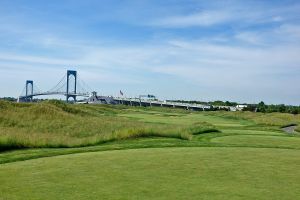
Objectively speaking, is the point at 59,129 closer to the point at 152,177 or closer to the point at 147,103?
the point at 152,177

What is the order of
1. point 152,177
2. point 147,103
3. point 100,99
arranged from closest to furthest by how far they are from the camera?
1. point 152,177
2. point 147,103
3. point 100,99

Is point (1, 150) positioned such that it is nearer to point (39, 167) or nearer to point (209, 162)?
point (39, 167)

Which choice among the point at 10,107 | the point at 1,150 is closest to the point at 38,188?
the point at 1,150

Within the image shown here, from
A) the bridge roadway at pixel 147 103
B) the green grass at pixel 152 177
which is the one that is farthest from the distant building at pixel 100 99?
the green grass at pixel 152 177

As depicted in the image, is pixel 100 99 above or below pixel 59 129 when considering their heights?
above

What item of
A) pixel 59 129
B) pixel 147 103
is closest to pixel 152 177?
pixel 59 129

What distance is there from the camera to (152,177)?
8.62 meters

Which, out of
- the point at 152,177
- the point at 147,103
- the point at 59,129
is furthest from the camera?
the point at 147,103

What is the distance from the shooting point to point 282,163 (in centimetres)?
1111

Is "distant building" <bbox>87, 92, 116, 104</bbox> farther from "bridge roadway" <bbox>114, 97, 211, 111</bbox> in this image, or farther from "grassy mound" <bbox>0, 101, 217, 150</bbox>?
"grassy mound" <bbox>0, 101, 217, 150</bbox>

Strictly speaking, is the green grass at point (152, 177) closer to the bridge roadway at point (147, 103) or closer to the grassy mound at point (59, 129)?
the grassy mound at point (59, 129)

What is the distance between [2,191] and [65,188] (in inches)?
39.3

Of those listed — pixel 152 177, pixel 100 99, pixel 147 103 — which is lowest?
pixel 152 177

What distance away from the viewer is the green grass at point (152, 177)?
7234 millimetres
